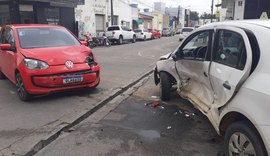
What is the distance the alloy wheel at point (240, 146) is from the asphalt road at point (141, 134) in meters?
0.75

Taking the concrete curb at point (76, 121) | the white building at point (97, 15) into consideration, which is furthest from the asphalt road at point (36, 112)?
the white building at point (97, 15)

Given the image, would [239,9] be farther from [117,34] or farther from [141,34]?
[117,34]

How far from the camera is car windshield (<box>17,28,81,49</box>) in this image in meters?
7.09

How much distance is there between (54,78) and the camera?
6277 mm

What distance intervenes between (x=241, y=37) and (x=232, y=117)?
3.27 ft

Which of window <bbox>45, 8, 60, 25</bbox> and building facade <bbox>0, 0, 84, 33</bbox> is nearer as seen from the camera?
building facade <bbox>0, 0, 84, 33</bbox>

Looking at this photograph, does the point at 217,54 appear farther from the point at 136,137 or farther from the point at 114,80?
the point at 114,80

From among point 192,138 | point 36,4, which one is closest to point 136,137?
point 192,138

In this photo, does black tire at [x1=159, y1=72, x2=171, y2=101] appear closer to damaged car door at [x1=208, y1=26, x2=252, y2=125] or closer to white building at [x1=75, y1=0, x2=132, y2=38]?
damaged car door at [x1=208, y1=26, x2=252, y2=125]

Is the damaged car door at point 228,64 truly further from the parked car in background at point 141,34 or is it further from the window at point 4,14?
the parked car in background at point 141,34

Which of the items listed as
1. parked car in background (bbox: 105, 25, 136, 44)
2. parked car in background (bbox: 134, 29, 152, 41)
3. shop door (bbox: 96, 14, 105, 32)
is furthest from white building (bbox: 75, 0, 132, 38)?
parked car in background (bbox: 134, 29, 152, 41)

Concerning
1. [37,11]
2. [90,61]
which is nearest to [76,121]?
[90,61]

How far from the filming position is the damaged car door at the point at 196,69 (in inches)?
182

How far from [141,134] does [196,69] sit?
144 centimetres
